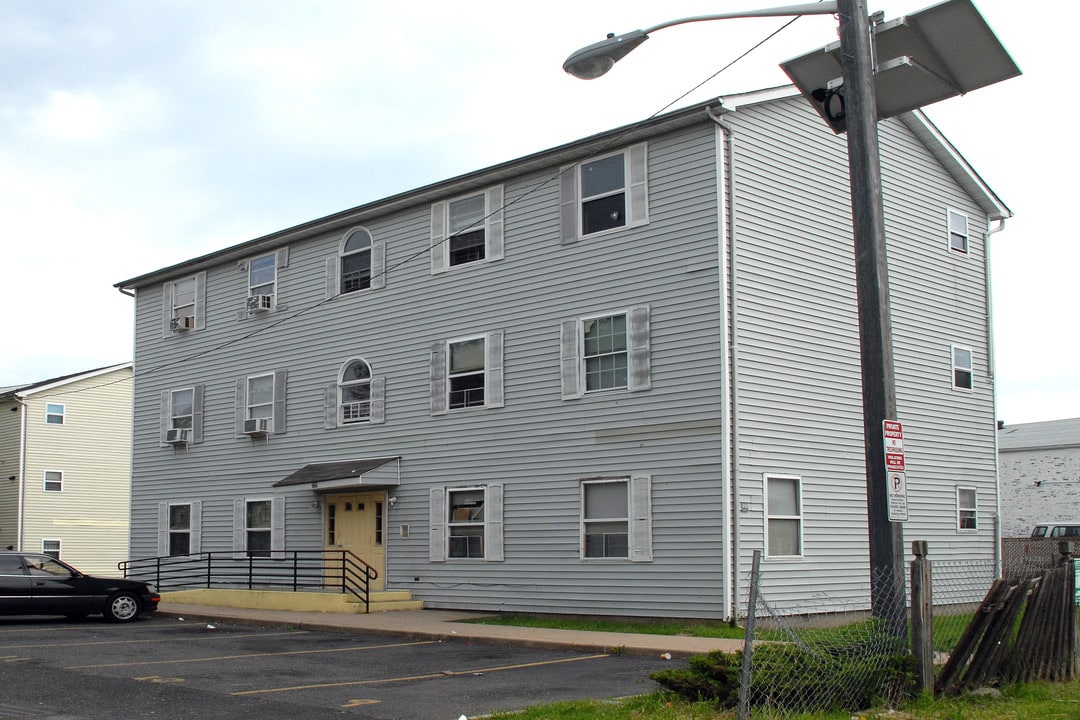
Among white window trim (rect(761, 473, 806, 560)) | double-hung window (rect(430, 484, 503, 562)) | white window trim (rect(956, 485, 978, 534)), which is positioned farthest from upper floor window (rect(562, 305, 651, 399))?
white window trim (rect(956, 485, 978, 534))

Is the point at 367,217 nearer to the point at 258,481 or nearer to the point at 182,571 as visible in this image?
the point at 258,481

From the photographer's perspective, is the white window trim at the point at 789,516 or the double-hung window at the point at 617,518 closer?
the white window trim at the point at 789,516

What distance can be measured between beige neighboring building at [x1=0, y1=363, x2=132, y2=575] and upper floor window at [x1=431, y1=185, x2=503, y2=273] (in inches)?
902

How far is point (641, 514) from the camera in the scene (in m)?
18.2

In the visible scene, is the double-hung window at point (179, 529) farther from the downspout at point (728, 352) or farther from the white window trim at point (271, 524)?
the downspout at point (728, 352)

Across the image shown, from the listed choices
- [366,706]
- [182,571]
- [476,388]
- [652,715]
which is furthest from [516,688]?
[182,571]

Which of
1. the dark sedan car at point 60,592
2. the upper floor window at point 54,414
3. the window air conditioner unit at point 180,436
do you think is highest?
the upper floor window at point 54,414

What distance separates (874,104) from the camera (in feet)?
32.7

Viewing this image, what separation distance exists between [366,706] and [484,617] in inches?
369

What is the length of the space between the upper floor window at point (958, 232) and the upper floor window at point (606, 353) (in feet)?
25.7

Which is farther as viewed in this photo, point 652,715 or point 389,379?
point 389,379

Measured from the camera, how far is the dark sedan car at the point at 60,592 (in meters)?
19.4

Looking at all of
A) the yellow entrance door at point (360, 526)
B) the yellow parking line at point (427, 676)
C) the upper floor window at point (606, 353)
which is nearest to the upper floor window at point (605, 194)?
the upper floor window at point (606, 353)

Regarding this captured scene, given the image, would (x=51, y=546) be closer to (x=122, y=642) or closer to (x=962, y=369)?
(x=122, y=642)
